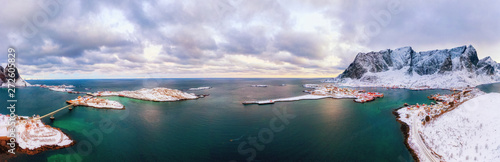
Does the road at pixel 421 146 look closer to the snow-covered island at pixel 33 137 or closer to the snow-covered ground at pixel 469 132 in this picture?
the snow-covered ground at pixel 469 132

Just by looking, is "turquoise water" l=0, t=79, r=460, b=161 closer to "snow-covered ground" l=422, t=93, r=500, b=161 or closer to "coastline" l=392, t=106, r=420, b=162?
"coastline" l=392, t=106, r=420, b=162

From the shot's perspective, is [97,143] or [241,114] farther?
[241,114]

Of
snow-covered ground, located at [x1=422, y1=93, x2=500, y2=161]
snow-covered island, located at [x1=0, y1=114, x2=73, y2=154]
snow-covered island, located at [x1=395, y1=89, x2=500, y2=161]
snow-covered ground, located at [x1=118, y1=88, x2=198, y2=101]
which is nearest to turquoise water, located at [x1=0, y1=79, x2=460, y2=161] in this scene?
snow-covered island, located at [x1=0, y1=114, x2=73, y2=154]

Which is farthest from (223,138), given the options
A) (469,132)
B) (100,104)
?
(100,104)

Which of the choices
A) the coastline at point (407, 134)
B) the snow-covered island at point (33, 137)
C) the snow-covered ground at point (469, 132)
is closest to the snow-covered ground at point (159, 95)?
the snow-covered island at point (33, 137)

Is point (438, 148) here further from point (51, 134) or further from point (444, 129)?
point (51, 134)

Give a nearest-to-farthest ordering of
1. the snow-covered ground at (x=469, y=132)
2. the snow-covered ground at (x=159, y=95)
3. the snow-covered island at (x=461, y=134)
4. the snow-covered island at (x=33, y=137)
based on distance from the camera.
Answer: the snow-covered ground at (x=469, y=132), the snow-covered island at (x=461, y=134), the snow-covered island at (x=33, y=137), the snow-covered ground at (x=159, y=95)

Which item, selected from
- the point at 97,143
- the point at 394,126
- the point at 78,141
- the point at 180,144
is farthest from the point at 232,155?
the point at 394,126
